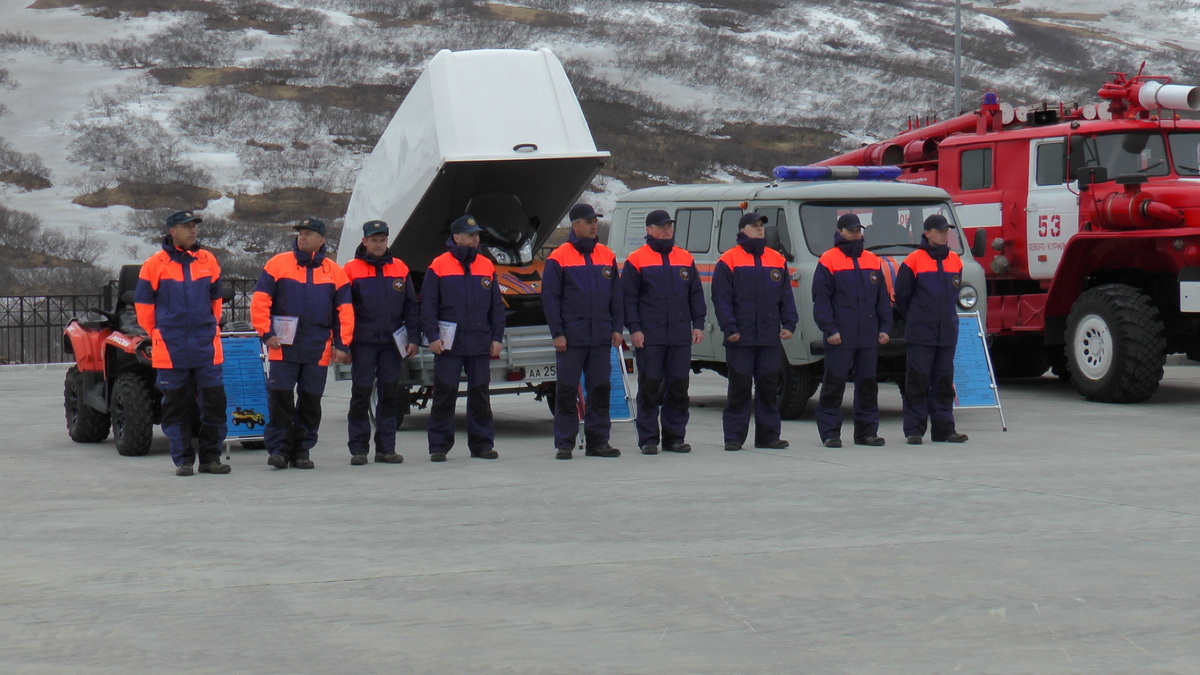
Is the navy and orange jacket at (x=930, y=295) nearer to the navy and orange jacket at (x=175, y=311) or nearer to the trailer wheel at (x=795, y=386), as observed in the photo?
the trailer wheel at (x=795, y=386)

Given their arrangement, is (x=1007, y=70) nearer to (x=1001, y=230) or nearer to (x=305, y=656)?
(x=1001, y=230)

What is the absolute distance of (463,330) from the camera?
1084 centimetres

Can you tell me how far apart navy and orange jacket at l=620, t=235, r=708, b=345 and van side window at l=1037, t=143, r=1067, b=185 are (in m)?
5.49

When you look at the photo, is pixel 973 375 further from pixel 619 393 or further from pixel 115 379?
pixel 115 379

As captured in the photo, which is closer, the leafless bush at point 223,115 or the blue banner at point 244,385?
the blue banner at point 244,385

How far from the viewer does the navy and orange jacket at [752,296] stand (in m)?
11.2

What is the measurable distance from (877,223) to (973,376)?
1.77 meters

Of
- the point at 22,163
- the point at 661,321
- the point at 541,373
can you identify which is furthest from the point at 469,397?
the point at 22,163

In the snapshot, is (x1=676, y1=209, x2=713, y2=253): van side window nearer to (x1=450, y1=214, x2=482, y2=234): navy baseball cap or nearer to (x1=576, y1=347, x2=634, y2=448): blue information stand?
(x1=576, y1=347, x2=634, y2=448): blue information stand

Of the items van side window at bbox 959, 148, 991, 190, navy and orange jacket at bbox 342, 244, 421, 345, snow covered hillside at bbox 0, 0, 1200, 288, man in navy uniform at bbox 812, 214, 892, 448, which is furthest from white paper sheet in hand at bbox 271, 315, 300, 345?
snow covered hillside at bbox 0, 0, 1200, 288

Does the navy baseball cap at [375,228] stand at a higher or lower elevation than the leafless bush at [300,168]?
lower

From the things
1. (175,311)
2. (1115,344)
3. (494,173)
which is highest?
(494,173)

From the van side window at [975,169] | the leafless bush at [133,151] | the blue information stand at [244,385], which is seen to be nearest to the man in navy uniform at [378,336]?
the blue information stand at [244,385]

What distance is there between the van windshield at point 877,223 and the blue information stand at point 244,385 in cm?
Answer: 500
